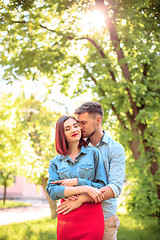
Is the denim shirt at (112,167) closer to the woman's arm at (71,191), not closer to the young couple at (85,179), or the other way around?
the young couple at (85,179)

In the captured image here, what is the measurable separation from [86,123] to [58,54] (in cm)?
553

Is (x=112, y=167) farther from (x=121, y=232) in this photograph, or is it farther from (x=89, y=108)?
(x=121, y=232)

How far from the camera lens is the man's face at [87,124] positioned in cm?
298

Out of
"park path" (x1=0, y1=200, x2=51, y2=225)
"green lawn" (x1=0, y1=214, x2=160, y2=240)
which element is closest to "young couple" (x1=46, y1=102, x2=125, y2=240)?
"green lawn" (x1=0, y1=214, x2=160, y2=240)

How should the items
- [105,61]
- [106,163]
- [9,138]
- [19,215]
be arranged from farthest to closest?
[19,215] < [9,138] < [105,61] < [106,163]

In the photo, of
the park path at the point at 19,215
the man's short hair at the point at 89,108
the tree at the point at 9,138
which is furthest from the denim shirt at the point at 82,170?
the park path at the point at 19,215

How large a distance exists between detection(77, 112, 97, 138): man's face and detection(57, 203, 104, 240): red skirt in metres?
0.86

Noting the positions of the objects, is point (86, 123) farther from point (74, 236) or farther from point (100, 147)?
point (74, 236)

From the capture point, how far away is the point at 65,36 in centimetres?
759

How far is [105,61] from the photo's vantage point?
766cm

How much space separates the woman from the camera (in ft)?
7.55

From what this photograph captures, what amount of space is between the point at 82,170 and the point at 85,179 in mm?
109

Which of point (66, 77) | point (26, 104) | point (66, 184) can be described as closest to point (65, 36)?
point (66, 77)

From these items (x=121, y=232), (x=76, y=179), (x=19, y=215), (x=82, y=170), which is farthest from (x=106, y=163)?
(x=19, y=215)
